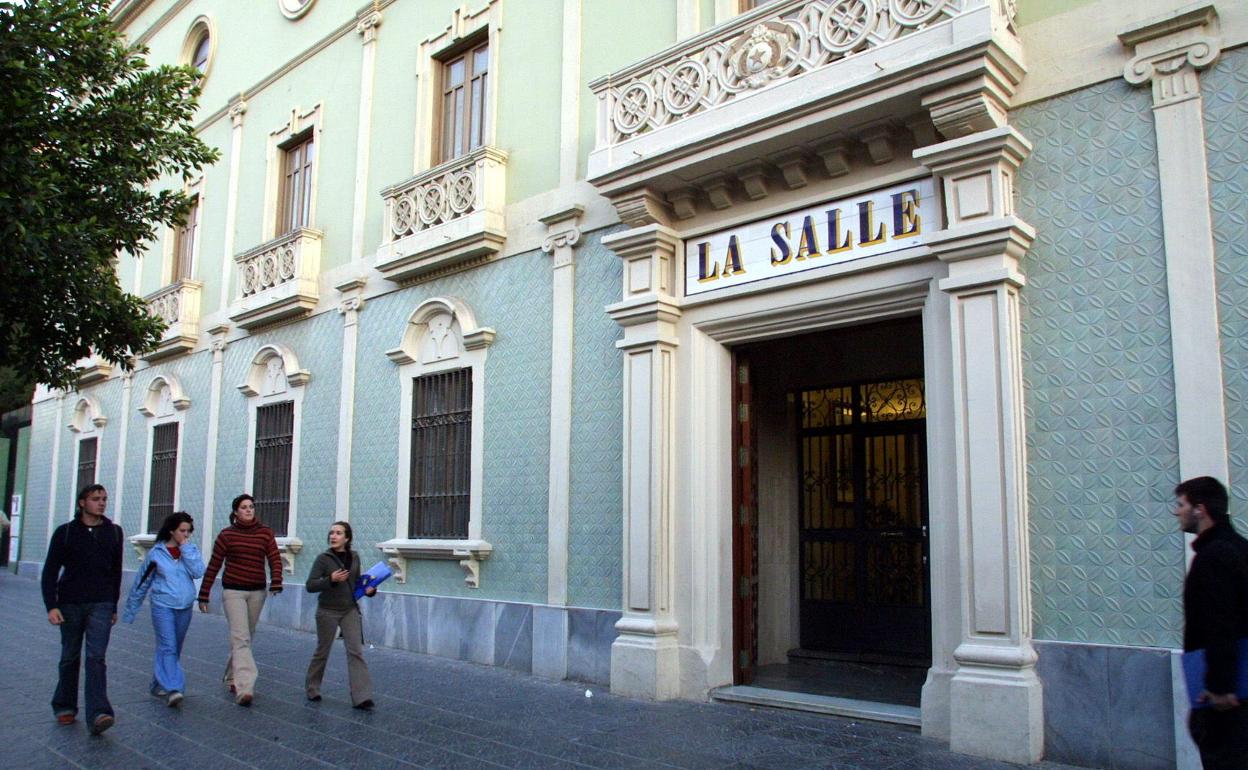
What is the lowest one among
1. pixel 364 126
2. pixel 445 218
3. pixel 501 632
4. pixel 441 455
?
pixel 501 632

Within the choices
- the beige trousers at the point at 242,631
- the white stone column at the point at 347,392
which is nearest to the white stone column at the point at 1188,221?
the beige trousers at the point at 242,631

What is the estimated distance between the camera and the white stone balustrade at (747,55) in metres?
7.69

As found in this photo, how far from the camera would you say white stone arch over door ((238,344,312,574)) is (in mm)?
14500

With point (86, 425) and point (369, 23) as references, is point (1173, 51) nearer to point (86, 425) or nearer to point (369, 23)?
point (369, 23)

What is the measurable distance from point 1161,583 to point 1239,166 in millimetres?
2674

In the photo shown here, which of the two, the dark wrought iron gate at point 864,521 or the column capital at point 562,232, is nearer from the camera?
the dark wrought iron gate at point 864,521

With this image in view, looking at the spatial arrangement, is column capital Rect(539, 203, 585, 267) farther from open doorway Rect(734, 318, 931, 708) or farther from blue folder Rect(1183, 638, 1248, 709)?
blue folder Rect(1183, 638, 1248, 709)

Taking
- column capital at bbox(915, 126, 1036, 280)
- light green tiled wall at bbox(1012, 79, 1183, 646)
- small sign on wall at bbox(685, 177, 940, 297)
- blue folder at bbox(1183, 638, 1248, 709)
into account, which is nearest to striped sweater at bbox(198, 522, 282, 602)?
small sign on wall at bbox(685, 177, 940, 297)

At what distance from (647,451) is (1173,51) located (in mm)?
5147

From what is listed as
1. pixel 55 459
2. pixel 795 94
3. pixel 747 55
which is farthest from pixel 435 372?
pixel 55 459

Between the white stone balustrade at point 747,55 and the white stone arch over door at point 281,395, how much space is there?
7249 mm

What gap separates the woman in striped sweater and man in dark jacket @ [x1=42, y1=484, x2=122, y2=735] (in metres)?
1.21

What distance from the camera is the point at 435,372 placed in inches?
490

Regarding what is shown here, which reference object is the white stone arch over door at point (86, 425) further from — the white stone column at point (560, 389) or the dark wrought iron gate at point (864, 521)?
the dark wrought iron gate at point (864, 521)
